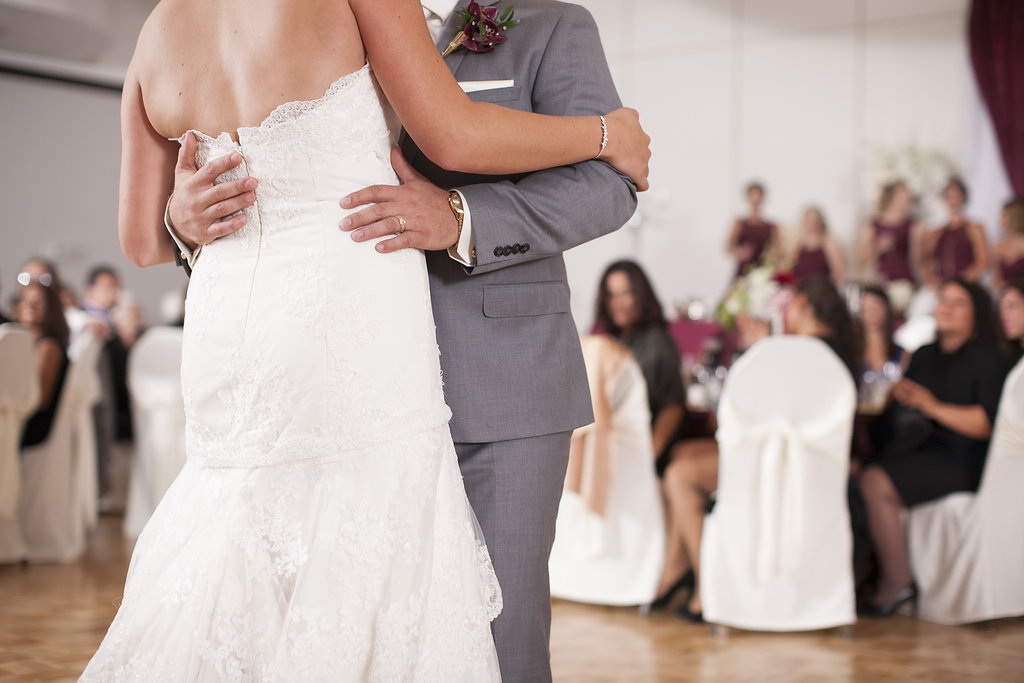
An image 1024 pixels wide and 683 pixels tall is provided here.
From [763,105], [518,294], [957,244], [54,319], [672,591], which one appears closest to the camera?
[518,294]

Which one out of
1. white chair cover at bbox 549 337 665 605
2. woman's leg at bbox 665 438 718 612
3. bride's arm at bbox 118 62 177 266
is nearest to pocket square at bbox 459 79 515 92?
bride's arm at bbox 118 62 177 266

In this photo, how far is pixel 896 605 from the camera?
4.41m

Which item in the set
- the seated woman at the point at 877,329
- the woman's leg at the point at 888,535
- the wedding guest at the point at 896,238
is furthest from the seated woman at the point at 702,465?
the wedding guest at the point at 896,238

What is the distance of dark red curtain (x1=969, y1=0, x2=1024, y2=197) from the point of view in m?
9.12

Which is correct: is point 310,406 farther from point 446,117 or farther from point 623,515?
point 623,515

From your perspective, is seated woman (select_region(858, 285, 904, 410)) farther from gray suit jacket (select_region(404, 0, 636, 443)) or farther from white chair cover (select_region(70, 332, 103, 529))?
gray suit jacket (select_region(404, 0, 636, 443))

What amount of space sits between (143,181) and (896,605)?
3.73 m

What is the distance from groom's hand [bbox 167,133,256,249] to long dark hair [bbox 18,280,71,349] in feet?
15.0

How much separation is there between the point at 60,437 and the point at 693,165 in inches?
283

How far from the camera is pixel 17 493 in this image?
514 cm

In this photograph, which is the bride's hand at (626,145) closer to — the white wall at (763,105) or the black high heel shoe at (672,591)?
the black high heel shoe at (672,591)

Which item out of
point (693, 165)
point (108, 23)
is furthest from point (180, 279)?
point (693, 165)

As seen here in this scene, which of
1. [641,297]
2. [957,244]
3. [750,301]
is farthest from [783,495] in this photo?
[957,244]

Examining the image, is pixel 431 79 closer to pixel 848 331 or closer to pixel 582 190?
pixel 582 190
